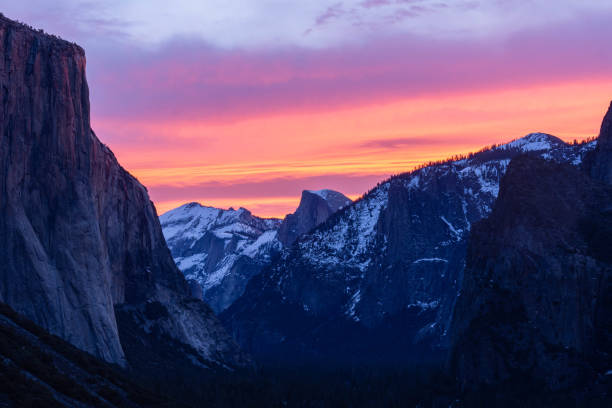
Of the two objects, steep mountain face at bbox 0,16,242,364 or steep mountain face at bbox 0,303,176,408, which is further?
steep mountain face at bbox 0,16,242,364

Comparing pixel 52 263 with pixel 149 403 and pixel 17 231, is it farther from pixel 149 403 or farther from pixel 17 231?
pixel 149 403

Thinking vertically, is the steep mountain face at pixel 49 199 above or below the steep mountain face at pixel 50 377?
above

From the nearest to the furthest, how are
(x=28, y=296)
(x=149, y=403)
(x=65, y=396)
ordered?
(x=65, y=396), (x=149, y=403), (x=28, y=296)

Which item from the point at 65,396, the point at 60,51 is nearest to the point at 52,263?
the point at 60,51

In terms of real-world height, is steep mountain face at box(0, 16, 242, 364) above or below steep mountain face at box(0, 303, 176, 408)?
above

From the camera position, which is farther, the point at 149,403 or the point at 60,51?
the point at 60,51

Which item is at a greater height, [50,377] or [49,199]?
[49,199]

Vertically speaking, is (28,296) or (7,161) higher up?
(7,161)

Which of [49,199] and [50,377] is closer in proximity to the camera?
[50,377]

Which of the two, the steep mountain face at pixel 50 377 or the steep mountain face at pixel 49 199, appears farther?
the steep mountain face at pixel 49 199

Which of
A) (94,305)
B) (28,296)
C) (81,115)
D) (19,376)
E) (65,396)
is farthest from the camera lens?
(81,115)

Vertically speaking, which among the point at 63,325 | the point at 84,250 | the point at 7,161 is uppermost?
the point at 7,161
